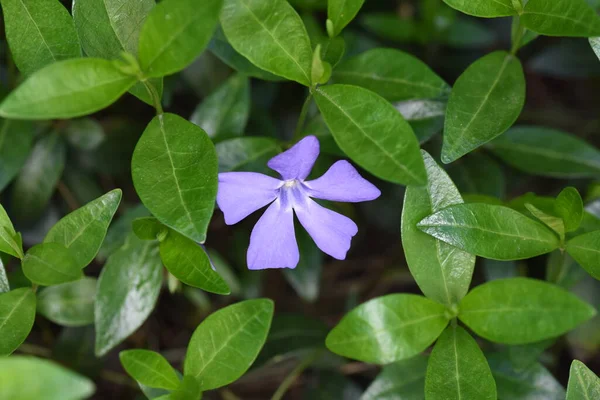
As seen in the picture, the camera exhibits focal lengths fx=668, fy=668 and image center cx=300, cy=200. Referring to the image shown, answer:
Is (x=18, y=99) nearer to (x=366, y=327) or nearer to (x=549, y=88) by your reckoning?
(x=366, y=327)

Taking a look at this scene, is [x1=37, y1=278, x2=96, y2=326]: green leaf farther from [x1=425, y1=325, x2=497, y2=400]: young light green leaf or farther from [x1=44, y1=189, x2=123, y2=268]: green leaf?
[x1=425, y1=325, x2=497, y2=400]: young light green leaf

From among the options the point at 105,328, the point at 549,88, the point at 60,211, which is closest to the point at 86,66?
the point at 105,328

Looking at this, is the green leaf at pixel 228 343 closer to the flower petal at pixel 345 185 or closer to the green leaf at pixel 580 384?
the flower petal at pixel 345 185

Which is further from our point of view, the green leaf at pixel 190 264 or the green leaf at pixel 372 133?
the green leaf at pixel 190 264

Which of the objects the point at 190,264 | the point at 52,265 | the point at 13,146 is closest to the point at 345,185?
the point at 190,264

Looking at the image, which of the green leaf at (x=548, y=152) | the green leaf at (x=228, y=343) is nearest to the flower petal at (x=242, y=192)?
the green leaf at (x=228, y=343)

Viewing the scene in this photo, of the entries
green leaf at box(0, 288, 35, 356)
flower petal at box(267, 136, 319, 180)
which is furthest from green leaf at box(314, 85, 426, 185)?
green leaf at box(0, 288, 35, 356)
